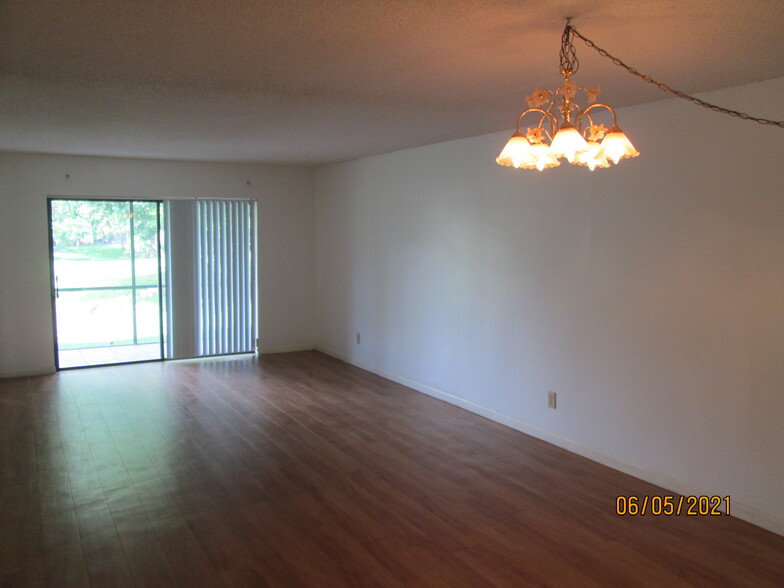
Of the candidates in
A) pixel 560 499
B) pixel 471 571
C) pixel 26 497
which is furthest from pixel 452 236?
pixel 26 497

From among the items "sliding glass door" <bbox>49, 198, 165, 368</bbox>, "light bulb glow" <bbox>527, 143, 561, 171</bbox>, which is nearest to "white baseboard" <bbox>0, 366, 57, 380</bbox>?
"sliding glass door" <bbox>49, 198, 165, 368</bbox>

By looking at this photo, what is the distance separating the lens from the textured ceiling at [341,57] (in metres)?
2.19

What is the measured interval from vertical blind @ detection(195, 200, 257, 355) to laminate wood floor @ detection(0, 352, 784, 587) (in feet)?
6.48

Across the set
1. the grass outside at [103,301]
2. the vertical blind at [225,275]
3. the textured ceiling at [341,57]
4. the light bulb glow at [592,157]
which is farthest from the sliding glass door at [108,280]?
the light bulb glow at [592,157]

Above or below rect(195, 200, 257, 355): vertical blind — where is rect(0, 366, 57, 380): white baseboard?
below

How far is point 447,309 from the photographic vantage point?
5.62 metres

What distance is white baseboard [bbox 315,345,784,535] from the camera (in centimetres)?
332

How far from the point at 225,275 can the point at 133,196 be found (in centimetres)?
134

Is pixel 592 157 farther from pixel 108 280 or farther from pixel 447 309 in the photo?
pixel 108 280

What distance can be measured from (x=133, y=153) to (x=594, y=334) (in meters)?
4.85

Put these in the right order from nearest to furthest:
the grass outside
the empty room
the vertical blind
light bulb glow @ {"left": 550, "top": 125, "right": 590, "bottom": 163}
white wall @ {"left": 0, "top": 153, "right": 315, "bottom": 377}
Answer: light bulb glow @ {"left": 550, "top": 125, "right": 590, "bottom": 163}
the empty room
white wall @ {"left": 0, "top": 153, "right": 315, "bottom": 377}
the vertical blind
the grass outside

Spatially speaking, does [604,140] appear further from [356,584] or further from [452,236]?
[452,236]

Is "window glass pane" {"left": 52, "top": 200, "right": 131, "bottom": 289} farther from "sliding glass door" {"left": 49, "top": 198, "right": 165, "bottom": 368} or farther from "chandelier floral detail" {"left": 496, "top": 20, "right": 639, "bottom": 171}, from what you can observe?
"chandelier floral detail" {"left": 496, "top": 20, "right": 639, "bottom": 171}

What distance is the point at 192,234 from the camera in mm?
7238
